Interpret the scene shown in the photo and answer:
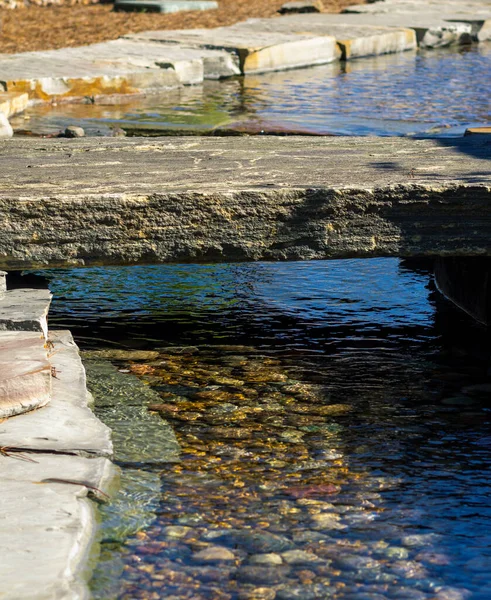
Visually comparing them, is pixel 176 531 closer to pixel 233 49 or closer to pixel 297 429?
pixel 297 429

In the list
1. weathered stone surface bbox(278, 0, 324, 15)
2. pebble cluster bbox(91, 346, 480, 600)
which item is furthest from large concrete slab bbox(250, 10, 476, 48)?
pebble cluster bbox(91, 346, 480, 600)

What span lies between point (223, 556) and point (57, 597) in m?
0.50

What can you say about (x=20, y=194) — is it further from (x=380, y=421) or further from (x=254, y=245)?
(x=380, y=421)

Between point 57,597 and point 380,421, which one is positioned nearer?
point 57,597

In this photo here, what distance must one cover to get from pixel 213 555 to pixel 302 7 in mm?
11848

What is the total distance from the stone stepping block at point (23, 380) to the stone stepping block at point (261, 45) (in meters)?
7.10

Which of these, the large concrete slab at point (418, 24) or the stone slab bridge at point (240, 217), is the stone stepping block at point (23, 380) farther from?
the large concrete slab at point (418, 24)

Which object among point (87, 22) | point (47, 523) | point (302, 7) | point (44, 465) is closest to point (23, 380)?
point (44, 465)

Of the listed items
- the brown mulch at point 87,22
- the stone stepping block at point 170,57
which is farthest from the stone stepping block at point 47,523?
the brown mulch at point 87,22

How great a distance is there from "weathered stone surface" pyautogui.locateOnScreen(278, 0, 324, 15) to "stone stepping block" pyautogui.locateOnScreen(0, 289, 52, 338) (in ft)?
34.3

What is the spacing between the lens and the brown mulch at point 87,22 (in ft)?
33.6

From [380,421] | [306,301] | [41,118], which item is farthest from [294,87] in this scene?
[380,421]

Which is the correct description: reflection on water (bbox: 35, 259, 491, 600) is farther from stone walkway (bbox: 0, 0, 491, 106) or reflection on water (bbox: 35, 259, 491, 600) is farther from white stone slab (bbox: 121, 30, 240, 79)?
white stone slab (bbox: 121, 30, 240, 79)

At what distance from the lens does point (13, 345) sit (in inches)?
121
